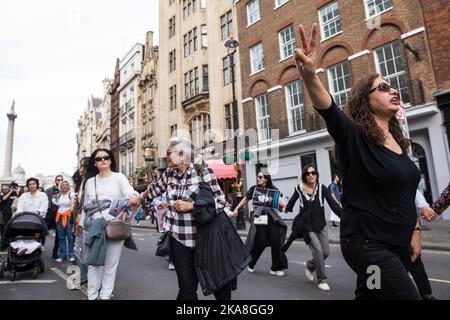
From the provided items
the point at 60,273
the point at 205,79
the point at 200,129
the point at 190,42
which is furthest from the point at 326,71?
the point at 60,273

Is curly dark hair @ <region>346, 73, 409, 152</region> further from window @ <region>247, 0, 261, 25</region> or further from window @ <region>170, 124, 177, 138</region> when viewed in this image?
window @ <region>170, 124, 177, 138</region>

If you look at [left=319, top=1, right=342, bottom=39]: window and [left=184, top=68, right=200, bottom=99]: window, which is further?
[left=184, top=68, right=200, bottom=99]: window

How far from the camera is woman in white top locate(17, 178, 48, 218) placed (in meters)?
6.54

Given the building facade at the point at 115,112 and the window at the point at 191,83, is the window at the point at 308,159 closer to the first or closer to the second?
the window at the point at 191,83

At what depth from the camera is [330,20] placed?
16.5m

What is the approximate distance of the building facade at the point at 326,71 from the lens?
12938mm

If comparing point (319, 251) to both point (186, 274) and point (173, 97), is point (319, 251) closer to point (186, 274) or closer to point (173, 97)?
point (186, 274)

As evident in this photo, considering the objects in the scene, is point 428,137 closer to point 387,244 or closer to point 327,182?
point 327,182

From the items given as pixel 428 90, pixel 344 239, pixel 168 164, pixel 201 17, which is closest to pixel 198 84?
pixel 201 17

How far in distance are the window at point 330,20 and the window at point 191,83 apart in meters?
11.2

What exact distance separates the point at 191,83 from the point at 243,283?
22.9 metres

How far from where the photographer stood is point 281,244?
6039 millimetres

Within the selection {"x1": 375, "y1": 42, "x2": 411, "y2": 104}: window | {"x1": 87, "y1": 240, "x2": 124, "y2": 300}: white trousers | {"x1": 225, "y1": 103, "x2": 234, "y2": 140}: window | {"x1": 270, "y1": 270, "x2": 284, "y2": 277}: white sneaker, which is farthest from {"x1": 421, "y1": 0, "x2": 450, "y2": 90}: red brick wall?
{"x1": 87, "y1": 240, "x2": 124, "y2": 300}: white trousers

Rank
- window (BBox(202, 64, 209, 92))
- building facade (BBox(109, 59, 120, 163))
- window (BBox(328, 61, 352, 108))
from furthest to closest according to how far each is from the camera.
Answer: building facade (BBox(109, 59, 120, 163))
window (BBox(202, 64, 209, 92))
window (BBox(328, 61, 352, 108))
